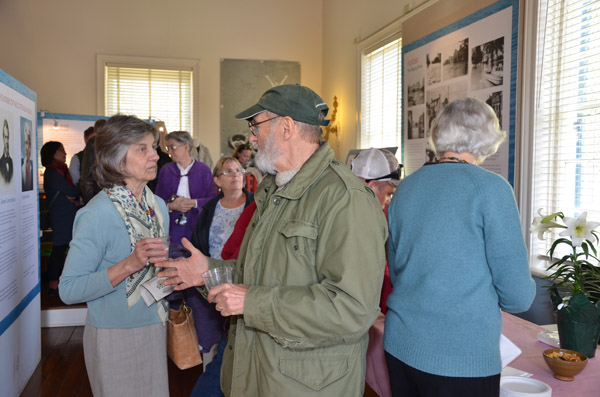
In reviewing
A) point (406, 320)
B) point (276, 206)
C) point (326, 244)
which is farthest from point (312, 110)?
point (406, 320)

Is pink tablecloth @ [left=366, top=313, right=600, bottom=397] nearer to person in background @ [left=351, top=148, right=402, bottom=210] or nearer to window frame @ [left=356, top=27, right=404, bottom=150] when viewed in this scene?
person in background @ [left=351, top=148, right=402, bottom=210]

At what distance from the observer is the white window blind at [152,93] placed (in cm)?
732

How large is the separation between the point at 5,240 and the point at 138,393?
1.33 metres

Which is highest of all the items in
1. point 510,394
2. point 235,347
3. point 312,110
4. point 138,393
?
point 312,110

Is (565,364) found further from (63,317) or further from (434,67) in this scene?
(63,317)

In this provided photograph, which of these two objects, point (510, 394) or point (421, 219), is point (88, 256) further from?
point (510, 394)

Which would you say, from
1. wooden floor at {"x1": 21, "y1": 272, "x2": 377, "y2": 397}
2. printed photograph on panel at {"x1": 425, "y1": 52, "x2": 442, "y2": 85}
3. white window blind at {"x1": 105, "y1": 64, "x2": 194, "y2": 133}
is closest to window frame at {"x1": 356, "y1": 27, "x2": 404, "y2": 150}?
printed photograph on panel at {"x1": 425, "y1": 52, "x2": 442, "y2": 85}

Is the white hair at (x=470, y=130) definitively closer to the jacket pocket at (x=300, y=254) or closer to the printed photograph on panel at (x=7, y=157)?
the jacket pocket at (x=300, y=254)

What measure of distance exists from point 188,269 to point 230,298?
0.38 meters

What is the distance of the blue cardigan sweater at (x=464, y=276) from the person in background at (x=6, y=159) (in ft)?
7.30

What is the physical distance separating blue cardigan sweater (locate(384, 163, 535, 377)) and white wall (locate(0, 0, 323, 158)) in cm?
628

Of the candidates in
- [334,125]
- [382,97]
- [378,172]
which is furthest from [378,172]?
[334,125]

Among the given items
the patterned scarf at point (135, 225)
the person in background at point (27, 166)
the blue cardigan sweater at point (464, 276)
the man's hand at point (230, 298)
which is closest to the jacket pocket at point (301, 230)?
the man's hand at point (230, 298)

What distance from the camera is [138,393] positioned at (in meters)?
1.87
